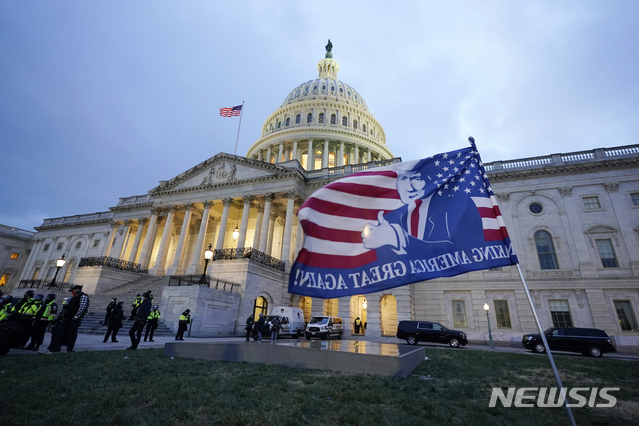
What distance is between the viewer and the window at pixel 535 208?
3008 centimetres

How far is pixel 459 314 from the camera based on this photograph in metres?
29.4

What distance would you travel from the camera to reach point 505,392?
7.29m

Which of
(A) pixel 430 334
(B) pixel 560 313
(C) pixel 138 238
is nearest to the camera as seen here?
(A) pixel 430 334

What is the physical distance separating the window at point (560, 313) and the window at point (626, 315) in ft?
10.9

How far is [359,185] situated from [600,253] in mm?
32322

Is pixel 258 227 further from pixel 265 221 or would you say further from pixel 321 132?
pixel 321 132

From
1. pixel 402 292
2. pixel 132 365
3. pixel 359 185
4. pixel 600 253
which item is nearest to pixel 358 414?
pixel 359 185

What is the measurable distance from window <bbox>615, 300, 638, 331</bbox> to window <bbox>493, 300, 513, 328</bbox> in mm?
7838

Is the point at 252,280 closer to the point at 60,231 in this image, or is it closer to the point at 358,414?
the point at 358,414

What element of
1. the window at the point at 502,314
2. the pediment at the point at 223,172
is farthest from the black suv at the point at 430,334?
the pediment at the point at 223,172

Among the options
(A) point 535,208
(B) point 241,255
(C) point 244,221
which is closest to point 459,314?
(A) point 535,208

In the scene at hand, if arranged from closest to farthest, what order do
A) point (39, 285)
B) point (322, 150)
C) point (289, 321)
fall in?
point (289, 321)
point (39, 285)
point (322, 150)

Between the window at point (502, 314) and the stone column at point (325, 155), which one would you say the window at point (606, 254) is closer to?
the window at point (502, 314)

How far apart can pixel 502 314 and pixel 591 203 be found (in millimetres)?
13200
